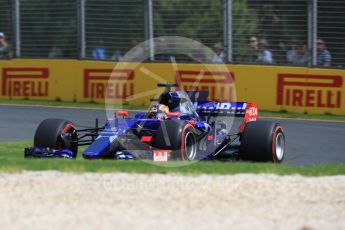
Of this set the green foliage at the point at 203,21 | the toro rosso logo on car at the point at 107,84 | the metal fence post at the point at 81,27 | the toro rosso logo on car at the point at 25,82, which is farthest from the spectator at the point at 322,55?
the toro rosso logo on car at the point at 25,82

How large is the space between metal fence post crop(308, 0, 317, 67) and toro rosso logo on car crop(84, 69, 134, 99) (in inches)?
194

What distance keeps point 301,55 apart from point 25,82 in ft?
25.9

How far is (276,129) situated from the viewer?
13.0m

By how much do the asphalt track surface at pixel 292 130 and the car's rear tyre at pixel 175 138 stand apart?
8.35 ft

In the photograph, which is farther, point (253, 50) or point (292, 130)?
A: point (253, 50)

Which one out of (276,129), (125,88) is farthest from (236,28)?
(276,129)

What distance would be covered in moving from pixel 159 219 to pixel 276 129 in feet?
16.8

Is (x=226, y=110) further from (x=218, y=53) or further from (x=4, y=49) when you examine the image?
(x=4, y=49)

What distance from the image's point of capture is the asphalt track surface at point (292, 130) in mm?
14859

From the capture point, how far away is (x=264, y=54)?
21.3 m

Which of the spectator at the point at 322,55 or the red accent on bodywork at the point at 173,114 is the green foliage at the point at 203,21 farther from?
the red accent on bodywork at the point at 173,114

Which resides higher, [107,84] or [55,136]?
[107,84]

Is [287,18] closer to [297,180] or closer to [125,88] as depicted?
[125,88]

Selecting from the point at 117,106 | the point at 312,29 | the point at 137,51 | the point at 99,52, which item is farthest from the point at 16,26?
the point at 312,29
